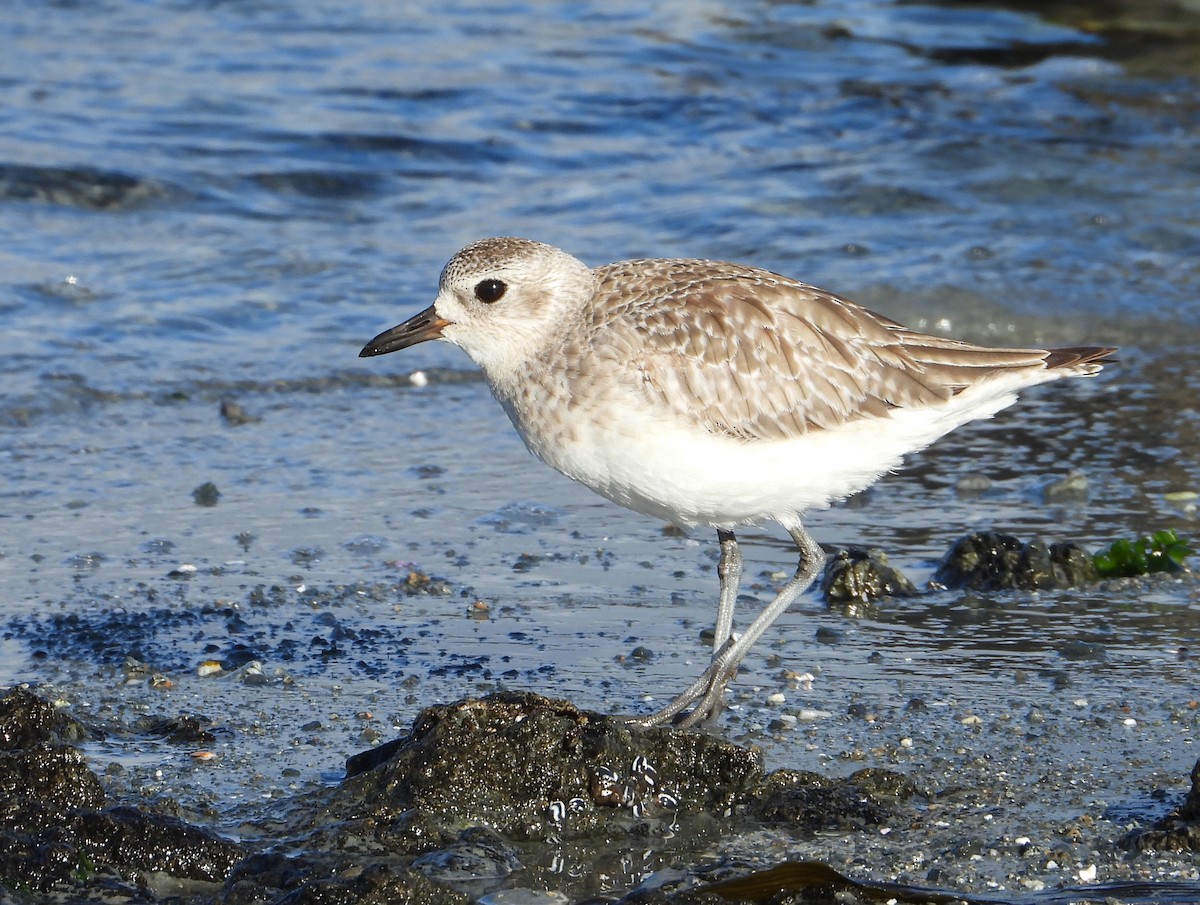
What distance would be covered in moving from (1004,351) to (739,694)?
1.58 m

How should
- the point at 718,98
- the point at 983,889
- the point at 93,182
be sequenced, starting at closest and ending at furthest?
the point at 983,889 < the point at 93,182 < the point at 718,98

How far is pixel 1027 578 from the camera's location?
6668 mm

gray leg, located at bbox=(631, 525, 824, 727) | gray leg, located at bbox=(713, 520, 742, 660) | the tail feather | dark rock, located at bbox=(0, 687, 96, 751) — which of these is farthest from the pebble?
dark rock, located at bbox=(0, 687, 96, 751)

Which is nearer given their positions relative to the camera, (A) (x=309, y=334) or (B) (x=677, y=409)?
(B) (x=677, y=409)

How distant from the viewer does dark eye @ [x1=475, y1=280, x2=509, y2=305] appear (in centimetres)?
566

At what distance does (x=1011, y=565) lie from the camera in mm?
6664

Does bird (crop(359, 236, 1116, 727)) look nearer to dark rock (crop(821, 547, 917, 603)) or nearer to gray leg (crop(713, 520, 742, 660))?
gray leg (crop(713, 520, 742, 660))

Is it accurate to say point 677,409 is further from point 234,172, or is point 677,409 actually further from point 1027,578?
point 234,172

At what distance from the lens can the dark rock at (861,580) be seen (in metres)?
6.55

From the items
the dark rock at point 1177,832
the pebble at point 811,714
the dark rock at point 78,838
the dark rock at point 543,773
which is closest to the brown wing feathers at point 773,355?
the pebble at point 811,714

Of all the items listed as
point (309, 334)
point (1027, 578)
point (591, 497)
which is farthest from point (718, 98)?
point (1027, 578)

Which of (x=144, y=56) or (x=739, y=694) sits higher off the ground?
(x=144, y=56)

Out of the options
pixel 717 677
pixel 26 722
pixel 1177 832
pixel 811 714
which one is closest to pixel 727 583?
pixel 717 677

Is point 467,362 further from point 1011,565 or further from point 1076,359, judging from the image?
point 1076,359
